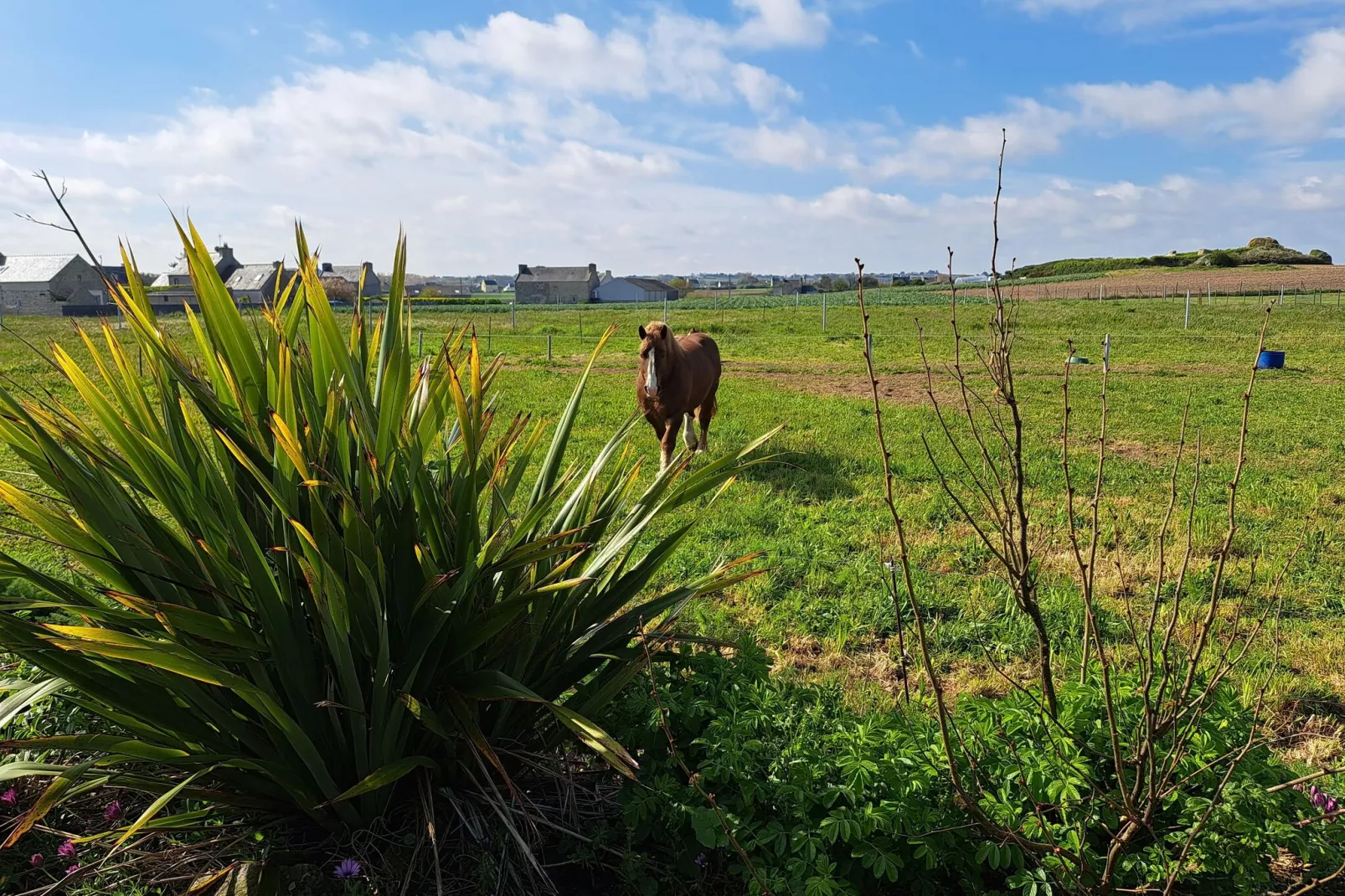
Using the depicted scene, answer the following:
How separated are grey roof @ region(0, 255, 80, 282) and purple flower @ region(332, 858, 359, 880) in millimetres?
76874

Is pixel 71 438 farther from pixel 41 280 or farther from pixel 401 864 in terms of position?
pixel 41 280

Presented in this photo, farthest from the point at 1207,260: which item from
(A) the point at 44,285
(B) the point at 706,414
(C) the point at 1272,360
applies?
(A) the point at 44,285

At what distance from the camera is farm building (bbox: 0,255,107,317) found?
194 ft

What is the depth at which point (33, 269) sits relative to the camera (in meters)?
61.8

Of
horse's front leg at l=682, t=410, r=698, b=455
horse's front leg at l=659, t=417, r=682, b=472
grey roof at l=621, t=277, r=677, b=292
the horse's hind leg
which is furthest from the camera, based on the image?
grey roof at l=621, t=277, r=677, b=292

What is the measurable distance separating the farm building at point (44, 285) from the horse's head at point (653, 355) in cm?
6448

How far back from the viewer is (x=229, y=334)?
2229 mm

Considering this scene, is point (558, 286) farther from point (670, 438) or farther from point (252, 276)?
point (670, 438)

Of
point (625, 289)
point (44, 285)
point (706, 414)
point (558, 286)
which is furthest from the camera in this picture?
point (625, 289)

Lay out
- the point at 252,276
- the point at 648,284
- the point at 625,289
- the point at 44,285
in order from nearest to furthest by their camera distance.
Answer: the point at 44,285 → the point at 252,276 → the point at 625,289 → the point at 648,284

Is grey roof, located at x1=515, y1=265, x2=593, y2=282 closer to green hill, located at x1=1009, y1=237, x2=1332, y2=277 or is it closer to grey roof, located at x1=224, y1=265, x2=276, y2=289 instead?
grey roof, located at x1=224, y1=265, x2=276, y2=289

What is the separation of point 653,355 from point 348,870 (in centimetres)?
591

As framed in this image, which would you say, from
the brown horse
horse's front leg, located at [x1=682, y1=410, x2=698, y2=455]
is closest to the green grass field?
horse's front leg, located at [x1=682, y1=410, x2=698, y2=455]

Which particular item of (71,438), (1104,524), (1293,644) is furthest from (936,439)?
(71,438)
